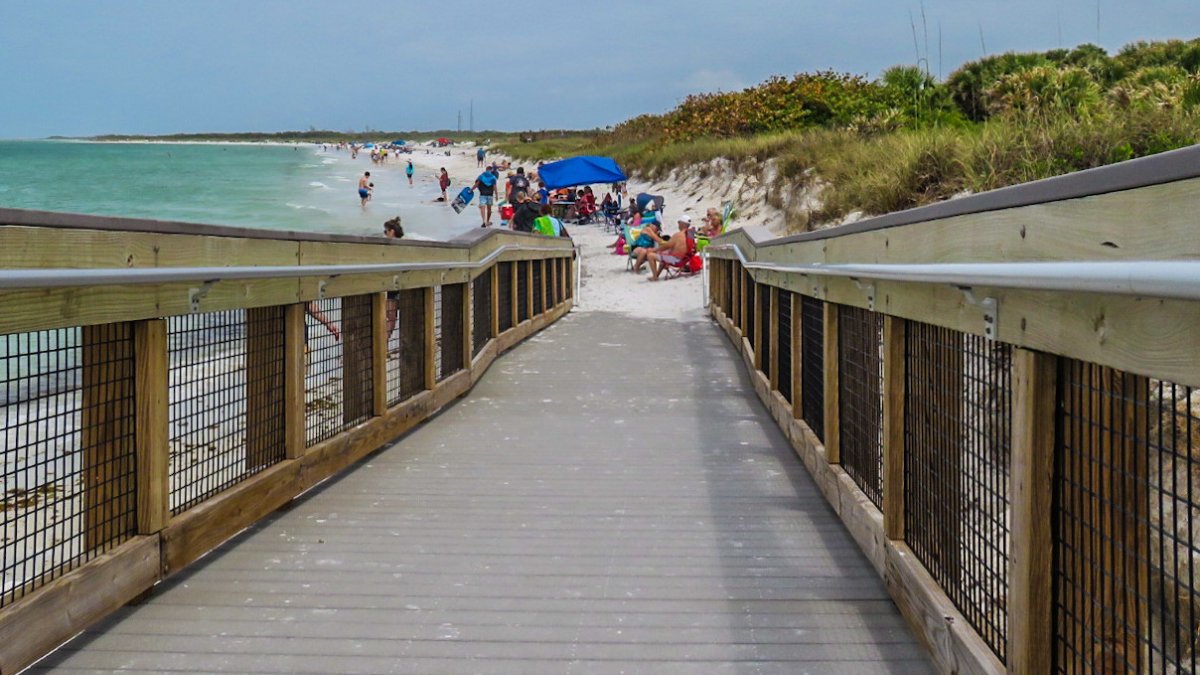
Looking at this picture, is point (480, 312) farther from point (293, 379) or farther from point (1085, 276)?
point (1085, 276)

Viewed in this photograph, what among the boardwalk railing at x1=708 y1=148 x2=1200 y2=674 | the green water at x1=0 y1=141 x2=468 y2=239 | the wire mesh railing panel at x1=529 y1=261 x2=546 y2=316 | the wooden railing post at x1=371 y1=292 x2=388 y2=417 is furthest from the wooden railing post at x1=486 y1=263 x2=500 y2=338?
the green water at x1=0 y1=141 x2=468 y2=239

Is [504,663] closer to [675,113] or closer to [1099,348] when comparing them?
[1099,348]

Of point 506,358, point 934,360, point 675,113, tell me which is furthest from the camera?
point 675,113

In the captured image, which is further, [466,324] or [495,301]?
[495,301]

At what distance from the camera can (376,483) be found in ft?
17.4

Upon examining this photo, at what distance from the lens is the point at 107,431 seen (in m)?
3.38

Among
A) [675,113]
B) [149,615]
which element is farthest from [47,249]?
[675,113]

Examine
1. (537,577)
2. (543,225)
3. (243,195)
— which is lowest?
(537,577)

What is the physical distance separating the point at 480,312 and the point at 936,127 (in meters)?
8.45

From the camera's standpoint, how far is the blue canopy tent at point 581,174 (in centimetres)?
2858

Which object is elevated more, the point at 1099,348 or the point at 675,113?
the point at 675,113

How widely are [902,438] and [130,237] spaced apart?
8.40 ft

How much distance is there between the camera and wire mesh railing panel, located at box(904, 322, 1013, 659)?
9.17 ft

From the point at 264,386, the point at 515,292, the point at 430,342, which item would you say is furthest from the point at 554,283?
the point at 264,386
